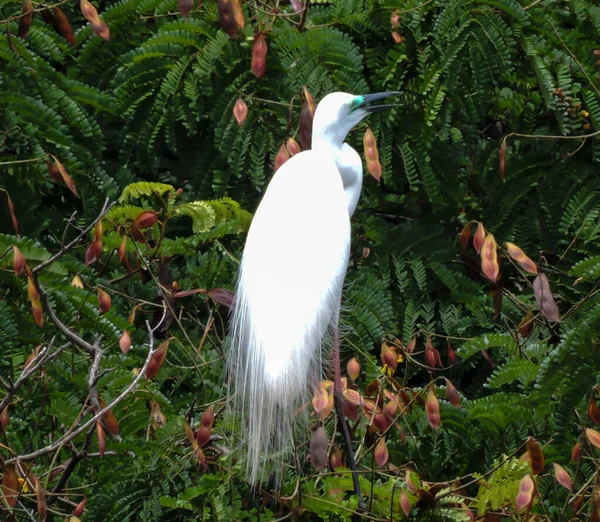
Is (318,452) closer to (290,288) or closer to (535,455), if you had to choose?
(535,455)

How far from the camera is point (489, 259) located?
2.74m

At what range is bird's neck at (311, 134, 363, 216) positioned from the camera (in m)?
3.44

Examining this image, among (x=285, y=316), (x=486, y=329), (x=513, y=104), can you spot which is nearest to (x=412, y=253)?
(x=486, y=329)

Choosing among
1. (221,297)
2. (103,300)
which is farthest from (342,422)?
(103,300)

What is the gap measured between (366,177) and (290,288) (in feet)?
3.32

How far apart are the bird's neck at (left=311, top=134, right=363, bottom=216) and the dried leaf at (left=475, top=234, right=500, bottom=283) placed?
815 millimetres

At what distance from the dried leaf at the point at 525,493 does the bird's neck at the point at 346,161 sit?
4.43ft

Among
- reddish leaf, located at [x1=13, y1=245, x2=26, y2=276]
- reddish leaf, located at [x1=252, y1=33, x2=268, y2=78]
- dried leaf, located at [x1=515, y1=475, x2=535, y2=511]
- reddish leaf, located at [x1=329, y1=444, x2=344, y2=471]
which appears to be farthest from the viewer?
reddish leaf, located at [x1=252, y1=33, x2=268, y2=78]

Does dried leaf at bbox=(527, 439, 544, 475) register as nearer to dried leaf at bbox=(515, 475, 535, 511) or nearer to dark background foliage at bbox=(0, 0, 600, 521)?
dried leaf at bbox=(515, 475, 535, 511)

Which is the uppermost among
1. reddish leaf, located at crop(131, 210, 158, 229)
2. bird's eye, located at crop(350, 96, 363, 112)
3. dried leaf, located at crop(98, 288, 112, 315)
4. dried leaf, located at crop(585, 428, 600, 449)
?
bird's eye, located at crop(350, 96, 363, 112)

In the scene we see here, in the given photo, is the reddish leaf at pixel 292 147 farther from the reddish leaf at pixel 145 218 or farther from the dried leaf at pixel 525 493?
the dried leaf at pixel 525 493

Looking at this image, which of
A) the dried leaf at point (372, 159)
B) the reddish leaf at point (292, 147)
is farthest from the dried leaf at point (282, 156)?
the dried leaf at point (372, 159)

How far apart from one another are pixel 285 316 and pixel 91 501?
0.70 m

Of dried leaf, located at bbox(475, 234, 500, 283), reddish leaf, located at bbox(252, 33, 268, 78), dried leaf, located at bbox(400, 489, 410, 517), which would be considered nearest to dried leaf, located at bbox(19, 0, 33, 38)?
reddish leaf, located at bbox(252, 33, 268, 78)
